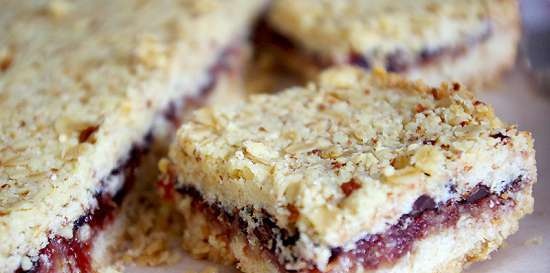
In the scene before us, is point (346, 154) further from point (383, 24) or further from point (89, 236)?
point (383, 24)

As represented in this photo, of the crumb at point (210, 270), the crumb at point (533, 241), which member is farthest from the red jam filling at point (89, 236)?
the crumb at point (533, 241)

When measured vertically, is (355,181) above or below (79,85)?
above

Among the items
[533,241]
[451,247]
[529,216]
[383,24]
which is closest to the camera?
[451,247]

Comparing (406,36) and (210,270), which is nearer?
(210,270)

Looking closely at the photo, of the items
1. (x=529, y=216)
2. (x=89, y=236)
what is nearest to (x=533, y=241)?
(x=529, y=216)

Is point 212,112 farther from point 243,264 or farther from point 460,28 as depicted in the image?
point 460,28

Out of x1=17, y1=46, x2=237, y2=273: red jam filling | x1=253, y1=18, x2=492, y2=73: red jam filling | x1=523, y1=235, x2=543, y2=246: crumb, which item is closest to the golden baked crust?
x1=523, y1=235, x2=543, y2=246: crumb

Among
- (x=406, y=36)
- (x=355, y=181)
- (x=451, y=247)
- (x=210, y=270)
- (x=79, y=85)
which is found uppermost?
(x=406, y=36)
